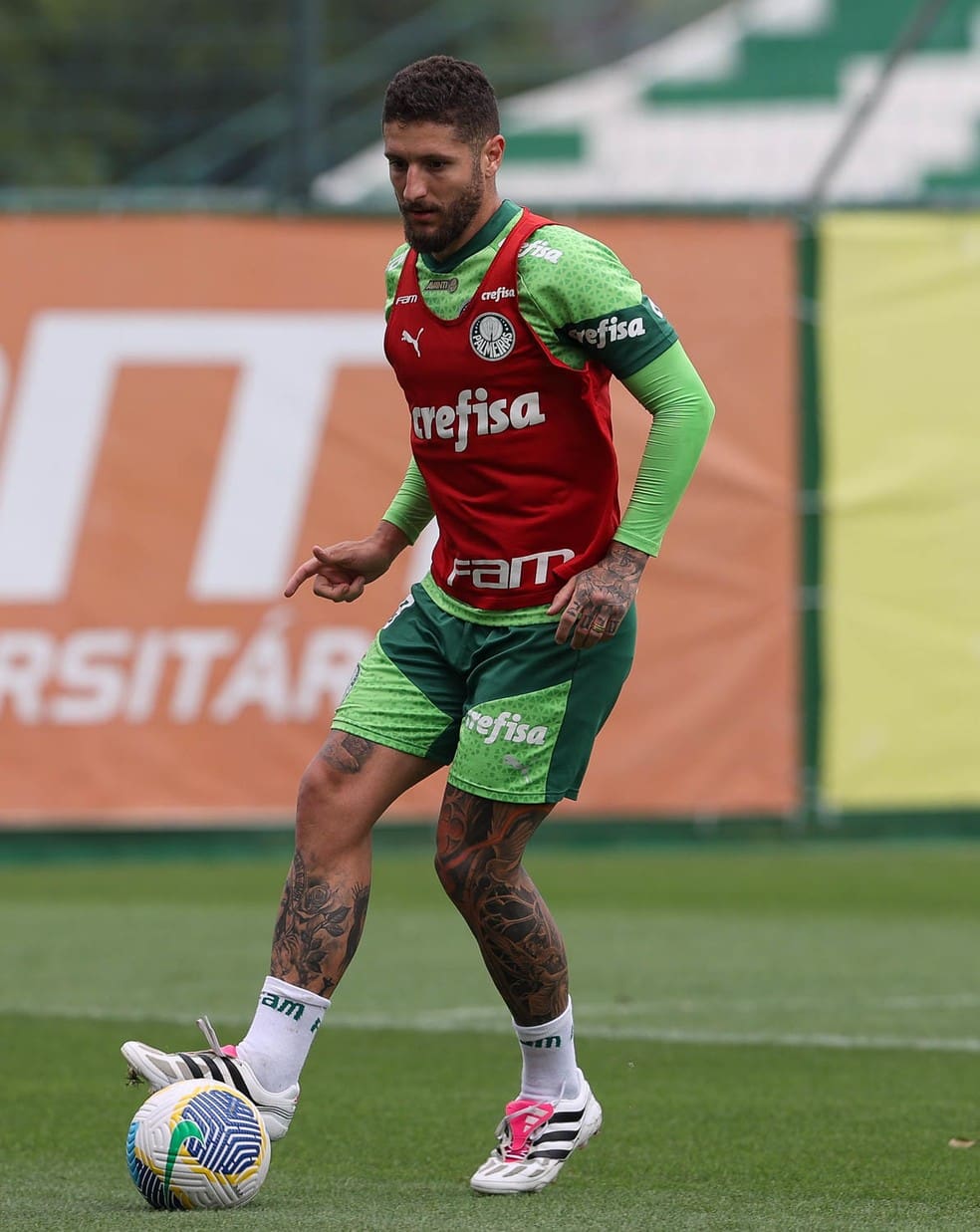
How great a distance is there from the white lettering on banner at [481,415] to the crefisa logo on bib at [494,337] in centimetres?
9

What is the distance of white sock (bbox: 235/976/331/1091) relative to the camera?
195 inches

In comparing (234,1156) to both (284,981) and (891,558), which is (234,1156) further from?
(891,558)

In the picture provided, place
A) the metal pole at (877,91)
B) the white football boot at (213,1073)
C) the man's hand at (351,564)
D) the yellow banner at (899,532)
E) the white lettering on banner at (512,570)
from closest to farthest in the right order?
the white football boot at (213,1073) → the white lettering on banner at (512,570) → the man's hand at (351,564) → the metal pole at (877,91) → the yellow banner at (899,532)

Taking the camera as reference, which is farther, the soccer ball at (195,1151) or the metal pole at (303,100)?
the metal pole at (303,100)

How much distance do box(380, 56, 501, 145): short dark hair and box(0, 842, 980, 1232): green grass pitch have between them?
7.02ft

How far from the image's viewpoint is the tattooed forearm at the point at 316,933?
16.6 feet

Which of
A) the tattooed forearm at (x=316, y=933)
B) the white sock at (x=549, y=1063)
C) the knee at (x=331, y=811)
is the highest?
the knee at (x=331, y=811)

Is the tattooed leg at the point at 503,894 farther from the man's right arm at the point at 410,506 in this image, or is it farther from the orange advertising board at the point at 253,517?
the orange advertising board at the point at 253,517

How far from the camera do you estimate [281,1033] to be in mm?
4984

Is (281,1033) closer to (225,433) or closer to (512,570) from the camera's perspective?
(512,570)

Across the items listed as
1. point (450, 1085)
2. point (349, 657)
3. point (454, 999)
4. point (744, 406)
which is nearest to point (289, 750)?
point (349, 657)

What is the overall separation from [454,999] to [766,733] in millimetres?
5454

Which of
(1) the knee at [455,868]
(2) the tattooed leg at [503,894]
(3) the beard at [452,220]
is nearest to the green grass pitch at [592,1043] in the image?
(2) the tattooed leg at [503,894]

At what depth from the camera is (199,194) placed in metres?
13.8
